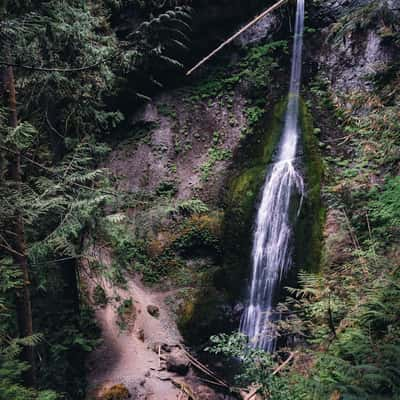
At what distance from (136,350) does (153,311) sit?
1.57 meters

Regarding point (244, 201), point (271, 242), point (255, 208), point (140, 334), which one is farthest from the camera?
point (244, 201)

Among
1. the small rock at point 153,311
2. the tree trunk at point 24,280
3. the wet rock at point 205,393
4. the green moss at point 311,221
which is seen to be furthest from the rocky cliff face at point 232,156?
the tree trunk at point 24,280

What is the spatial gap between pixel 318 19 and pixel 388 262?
10.6 m

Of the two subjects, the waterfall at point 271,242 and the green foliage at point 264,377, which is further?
the waterfall at point 271,242

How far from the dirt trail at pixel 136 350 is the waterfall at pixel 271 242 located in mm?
2268

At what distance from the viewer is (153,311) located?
997 cm

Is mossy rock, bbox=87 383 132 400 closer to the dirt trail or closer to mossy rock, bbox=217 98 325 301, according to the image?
the dirt trail

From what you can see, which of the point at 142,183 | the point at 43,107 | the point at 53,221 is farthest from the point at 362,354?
the point at 142,183

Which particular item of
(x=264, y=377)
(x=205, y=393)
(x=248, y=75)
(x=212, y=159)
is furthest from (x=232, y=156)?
(x=264, y=377)

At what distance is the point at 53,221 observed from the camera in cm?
598

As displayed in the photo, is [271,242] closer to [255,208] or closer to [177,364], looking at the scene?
[255,208]

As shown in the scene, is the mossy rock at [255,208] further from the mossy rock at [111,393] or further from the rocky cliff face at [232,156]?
the mossy rock at [111,393]

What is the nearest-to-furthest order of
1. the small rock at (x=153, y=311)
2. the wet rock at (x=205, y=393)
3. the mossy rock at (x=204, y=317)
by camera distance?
the wet rock at (x=205, y=393)
the mossy rock at (x=204, y=317)
the small rock at (x=153, y=311)

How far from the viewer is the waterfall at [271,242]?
866 centimetres
